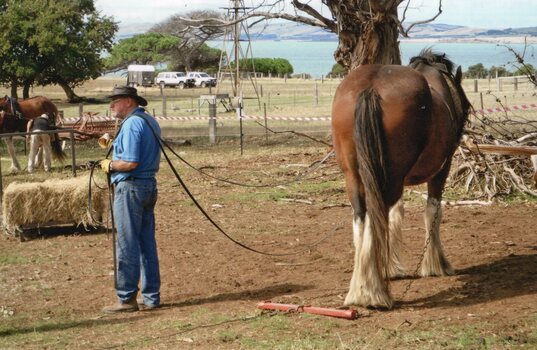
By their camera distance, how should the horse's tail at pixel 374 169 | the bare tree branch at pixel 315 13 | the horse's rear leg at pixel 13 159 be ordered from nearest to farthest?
the horse's tail at pixel 374 169, the bare tree branch at pixel 315 13, the horse's rear leg at pixel 13 159

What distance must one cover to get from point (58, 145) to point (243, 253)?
1133 cm

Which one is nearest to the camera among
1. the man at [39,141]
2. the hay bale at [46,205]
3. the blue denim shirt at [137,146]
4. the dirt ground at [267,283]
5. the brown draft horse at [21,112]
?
the dirt ground at [267,283]

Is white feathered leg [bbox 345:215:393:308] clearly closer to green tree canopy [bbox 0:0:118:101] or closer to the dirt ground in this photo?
the dirt ground

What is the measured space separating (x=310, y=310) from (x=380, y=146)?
1561mm

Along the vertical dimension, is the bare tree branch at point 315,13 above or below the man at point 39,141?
above

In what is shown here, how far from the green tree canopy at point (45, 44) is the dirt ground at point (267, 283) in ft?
112

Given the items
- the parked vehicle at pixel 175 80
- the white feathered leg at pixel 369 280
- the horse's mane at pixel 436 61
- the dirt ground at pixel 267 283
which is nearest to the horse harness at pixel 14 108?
the dirt ground at pixel 267 283

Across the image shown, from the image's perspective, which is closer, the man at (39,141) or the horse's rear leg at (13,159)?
the man at (39,141)

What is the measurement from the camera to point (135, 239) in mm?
8453

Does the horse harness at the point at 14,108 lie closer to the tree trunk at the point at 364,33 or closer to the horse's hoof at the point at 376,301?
the tree trunk at the point at 364,33

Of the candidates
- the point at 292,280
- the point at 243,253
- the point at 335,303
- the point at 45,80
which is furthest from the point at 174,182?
the point at 45,80

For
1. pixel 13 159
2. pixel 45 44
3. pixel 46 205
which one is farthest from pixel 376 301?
pixel 45 44

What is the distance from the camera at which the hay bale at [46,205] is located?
41.1 ft

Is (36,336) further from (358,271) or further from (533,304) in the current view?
(533,304)
